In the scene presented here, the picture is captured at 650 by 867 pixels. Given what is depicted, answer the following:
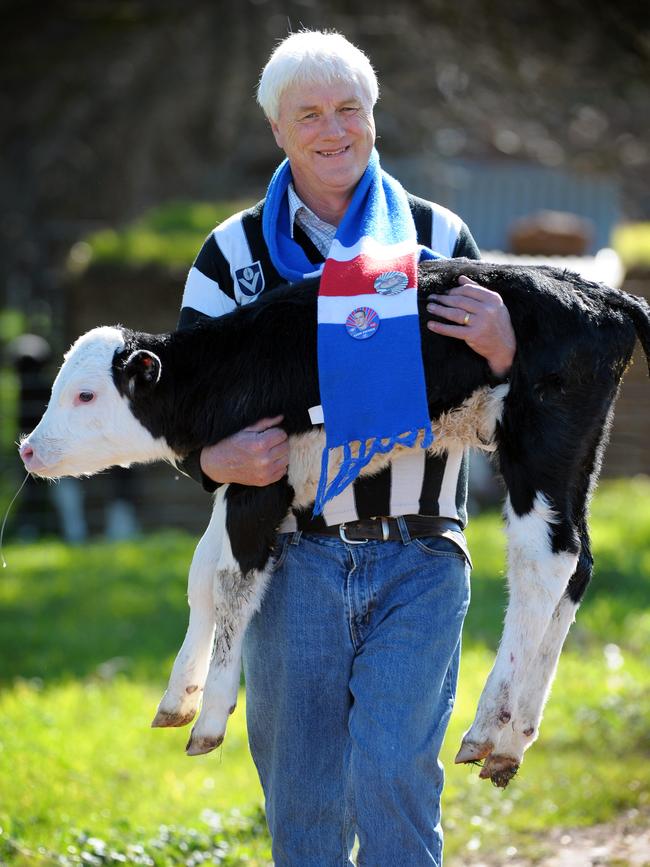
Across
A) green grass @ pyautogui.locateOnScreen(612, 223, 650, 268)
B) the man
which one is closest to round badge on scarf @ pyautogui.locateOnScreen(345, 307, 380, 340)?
the man

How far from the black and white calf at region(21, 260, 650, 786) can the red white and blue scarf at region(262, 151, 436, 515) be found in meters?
0.11

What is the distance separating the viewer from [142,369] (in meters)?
3.59

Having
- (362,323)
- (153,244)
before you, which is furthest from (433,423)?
(153,244)

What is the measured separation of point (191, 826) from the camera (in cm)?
498

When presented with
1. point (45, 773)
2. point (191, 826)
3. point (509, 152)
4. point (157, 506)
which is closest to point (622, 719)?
point (191, 826)

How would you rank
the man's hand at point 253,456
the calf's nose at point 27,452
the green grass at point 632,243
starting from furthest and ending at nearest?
the green grass at point 632,243, the calf's nose at point 27,452, the man's hand at point 253,456

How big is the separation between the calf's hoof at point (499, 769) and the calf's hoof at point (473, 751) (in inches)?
2.0

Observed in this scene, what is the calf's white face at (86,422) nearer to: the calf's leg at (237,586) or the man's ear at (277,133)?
the calf's leg at (237,586)

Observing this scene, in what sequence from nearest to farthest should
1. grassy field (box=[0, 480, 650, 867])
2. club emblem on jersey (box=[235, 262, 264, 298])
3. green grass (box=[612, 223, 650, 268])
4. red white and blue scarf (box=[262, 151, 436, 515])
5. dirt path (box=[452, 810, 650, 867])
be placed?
red white and blue scarf (box=[262, 151, 436, 515]), club emblem on jersey (box=[235, 262, 264, 298]), dirt path (box=[452, 810, 650, 867]), grassy field (box=[0, 480, 650, 867]), green grass (box=[612, 223, 650, 268])

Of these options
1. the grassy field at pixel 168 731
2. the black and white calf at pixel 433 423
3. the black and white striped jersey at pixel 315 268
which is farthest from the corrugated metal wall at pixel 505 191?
the black and white calf at pixel 433 423

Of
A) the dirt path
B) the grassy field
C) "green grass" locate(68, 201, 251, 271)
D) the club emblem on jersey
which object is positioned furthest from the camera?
"green grass" locate(68, 201, 251, 271)

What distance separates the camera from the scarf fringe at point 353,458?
11.0 ft

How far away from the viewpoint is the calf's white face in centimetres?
357

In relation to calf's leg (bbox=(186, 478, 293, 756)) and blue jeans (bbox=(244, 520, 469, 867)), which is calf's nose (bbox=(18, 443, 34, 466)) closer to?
calf's leg (bbox=(186, 478, 293, 756))
